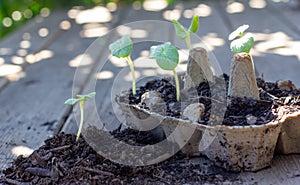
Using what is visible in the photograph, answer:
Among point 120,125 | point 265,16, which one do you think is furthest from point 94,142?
point 265,16

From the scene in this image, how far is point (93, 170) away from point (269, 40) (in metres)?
1.38

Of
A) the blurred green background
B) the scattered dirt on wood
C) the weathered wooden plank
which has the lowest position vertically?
the blurred green background

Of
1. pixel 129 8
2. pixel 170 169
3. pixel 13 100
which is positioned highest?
pixel 170 169

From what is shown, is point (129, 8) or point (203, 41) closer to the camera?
point (203, 41)

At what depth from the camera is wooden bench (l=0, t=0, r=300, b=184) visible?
4.58 feet

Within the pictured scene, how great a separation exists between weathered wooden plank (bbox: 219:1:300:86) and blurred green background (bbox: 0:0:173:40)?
24.0 inches

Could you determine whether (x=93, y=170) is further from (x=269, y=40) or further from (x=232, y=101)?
(x=269, y=40)

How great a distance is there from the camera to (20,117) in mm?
1539

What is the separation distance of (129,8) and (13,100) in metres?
1.58

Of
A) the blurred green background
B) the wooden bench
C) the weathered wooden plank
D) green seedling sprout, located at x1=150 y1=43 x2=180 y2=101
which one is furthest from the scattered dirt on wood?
the blurred green background

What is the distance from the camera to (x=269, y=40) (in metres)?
2.22

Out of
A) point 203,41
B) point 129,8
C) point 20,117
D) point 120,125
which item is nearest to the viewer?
point 120,125

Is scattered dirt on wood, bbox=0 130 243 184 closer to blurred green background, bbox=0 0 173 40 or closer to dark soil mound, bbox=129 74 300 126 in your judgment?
dark soil mound, bbox=129 74 300 126

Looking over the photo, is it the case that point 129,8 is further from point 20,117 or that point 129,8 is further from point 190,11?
point 20,117
